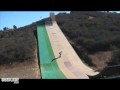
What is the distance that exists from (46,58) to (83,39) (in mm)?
460

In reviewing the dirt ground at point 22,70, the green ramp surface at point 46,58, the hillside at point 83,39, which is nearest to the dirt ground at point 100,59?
the hillside at point 83,39

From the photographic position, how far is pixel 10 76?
201 inches

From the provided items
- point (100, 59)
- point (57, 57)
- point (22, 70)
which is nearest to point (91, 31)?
point (100, 59)

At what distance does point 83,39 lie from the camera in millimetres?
5266

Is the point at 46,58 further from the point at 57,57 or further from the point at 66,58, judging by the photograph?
the point at 66,58

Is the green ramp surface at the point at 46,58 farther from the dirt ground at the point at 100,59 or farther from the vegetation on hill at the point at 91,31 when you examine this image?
the dirt ground at the point at 100,59

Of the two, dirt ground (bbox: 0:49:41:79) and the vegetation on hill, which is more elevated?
the vegetation on hill

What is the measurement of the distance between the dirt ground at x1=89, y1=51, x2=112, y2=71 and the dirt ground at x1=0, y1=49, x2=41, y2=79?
2.09ft

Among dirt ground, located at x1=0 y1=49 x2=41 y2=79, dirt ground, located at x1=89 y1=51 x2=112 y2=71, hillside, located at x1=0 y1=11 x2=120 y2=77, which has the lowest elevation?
dirt ground, located at x1=0 y1=49 x2=41 y2=79

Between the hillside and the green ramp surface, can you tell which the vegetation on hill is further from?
the green ramp surface

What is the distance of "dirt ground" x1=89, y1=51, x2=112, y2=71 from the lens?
5.17 metres

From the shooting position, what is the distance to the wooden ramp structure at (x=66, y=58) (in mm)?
5115

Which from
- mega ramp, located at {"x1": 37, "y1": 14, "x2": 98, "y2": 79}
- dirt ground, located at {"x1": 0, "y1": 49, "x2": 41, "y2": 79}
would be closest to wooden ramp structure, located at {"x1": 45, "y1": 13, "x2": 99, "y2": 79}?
mega ramp, located at {"x1": 37, "y1": 14, "x2": 98, "y2": 79}

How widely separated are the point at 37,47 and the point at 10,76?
0.49 m
